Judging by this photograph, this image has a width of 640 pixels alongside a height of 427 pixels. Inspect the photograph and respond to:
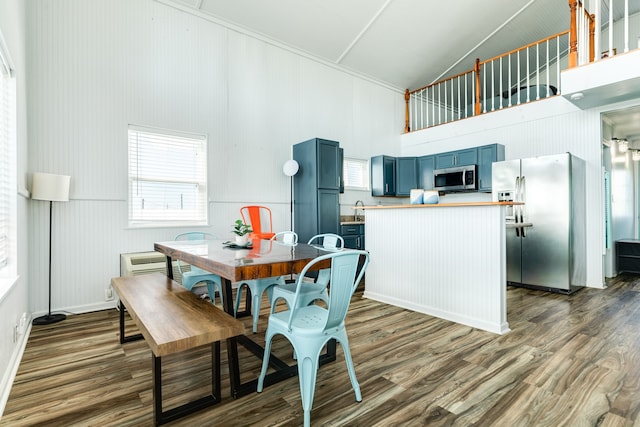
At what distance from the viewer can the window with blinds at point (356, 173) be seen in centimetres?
627

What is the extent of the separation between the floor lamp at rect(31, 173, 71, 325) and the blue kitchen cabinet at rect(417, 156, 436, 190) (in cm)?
576

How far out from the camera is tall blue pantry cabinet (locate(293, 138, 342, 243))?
4.92 meters

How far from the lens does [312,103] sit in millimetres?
5613

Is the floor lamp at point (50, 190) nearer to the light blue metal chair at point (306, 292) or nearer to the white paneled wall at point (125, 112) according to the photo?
the white paneled wall at point (125, 112)

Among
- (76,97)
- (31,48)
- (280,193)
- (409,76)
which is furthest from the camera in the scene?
(409,76)

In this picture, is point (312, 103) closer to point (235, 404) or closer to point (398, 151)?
point (398, 151)

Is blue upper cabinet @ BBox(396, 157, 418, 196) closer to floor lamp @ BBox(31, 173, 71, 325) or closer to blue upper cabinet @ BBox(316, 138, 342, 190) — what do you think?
blue upper cabinet @ BBox(316, 138, 342, 190)

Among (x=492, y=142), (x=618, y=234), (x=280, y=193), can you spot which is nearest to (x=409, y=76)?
(x=492, y=142)

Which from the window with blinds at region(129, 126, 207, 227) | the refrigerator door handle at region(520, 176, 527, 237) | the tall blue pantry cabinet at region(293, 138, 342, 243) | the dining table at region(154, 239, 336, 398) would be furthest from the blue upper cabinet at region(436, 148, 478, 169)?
the dining table at region(154, 239, 336, 398)

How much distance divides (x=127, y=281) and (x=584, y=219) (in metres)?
5.90

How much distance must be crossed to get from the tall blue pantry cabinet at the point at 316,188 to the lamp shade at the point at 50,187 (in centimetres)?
295

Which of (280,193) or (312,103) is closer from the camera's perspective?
(280,193)

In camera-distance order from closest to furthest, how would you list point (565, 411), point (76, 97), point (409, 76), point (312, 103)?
point (565, 411) → point (76, 97) → point (312, 103) → point (409, 76)

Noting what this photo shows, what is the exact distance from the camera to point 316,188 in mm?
4898
